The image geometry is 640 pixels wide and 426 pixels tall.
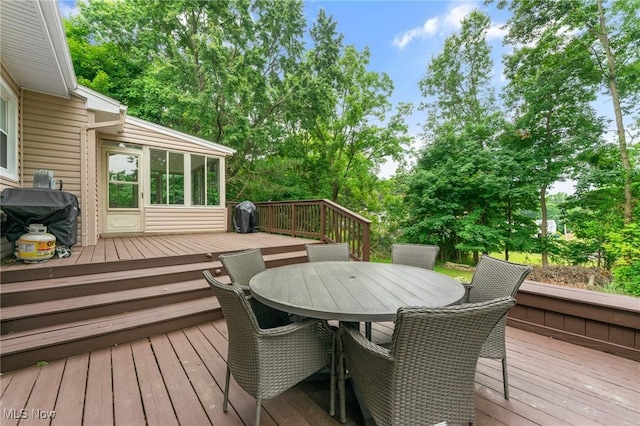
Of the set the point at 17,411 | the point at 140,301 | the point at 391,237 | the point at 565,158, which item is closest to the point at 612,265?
the point at 565,158

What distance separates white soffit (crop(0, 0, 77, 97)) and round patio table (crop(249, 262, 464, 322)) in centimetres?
334

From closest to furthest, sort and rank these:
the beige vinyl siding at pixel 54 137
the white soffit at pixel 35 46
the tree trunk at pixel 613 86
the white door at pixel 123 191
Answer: the white soffit at pixel 35 46, the beige vinyl siding at pixel 54 137, the white door at pixel 123 191, the tree trunk at pixel 613 86

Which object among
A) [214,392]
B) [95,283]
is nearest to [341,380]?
[214,392]

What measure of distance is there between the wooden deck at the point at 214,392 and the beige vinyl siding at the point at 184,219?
4671 millimetres

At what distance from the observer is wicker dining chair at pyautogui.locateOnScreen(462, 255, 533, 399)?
1.82m

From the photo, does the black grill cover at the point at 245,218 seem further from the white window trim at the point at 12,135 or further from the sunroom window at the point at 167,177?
the white window trim at the point at 12,135

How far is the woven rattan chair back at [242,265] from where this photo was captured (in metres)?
2.33

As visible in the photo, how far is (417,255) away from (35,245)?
4.39 m

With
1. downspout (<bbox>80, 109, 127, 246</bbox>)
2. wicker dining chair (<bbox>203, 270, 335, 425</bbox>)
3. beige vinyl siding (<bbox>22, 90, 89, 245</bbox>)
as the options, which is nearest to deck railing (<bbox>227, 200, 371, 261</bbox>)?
wicker dining chair (<bbox>203, 270, 335, 425</bbox>)

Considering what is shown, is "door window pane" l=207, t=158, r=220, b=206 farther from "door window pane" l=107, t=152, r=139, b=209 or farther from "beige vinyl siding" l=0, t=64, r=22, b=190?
"beige vinyl siding" l=0, t=64, r=22, b=190

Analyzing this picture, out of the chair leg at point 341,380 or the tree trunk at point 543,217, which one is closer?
the chair leg at point 341,380

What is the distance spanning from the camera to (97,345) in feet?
7.89

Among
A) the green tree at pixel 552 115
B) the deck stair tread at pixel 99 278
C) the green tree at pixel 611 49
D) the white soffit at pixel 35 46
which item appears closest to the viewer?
the white soffit at pixel 35 46

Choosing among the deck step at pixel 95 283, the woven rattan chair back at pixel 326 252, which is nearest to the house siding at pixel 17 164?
the deck step at pixel 95 283
